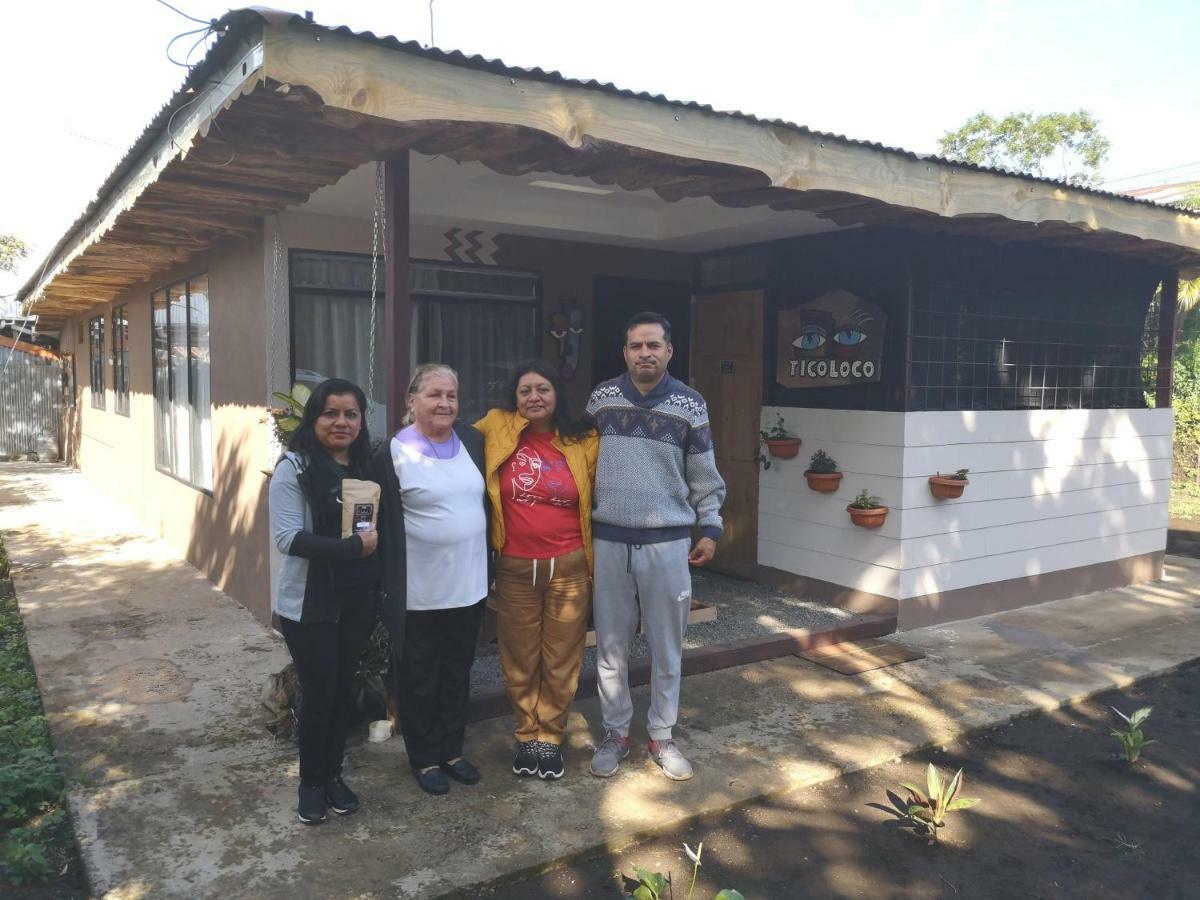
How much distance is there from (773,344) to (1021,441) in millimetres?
1730

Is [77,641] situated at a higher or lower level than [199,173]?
lower

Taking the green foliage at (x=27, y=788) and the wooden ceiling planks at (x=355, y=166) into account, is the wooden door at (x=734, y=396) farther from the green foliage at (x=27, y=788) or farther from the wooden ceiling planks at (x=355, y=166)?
the green foliage at (x=27, y=788)

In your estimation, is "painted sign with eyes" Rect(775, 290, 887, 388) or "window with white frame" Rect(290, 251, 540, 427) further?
"painted sign with eyes" Rect(775, 290, 887, 388)

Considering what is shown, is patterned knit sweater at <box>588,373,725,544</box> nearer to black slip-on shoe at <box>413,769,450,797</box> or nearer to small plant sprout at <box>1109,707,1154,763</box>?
black slip-on shoe at <box>413,769,450,797</box>

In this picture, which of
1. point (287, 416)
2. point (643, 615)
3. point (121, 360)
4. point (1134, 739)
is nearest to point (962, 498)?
point (1134, 739)

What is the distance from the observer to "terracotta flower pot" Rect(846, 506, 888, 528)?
5.38 metres

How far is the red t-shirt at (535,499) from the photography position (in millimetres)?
3357

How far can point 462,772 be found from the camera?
3.44m

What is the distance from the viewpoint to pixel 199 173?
3998mm

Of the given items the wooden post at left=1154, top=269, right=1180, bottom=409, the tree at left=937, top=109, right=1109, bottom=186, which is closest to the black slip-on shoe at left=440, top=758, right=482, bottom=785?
the wooden post at left=1154, top=269, right=1180, bottom=409

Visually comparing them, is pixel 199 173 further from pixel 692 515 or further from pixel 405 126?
pixel 692 515

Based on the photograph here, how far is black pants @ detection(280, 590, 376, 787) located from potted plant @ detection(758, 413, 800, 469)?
352 centimetres

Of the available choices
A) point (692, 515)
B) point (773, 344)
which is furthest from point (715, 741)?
point (773, 344)

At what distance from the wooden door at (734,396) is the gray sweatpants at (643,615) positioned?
9.62ft
